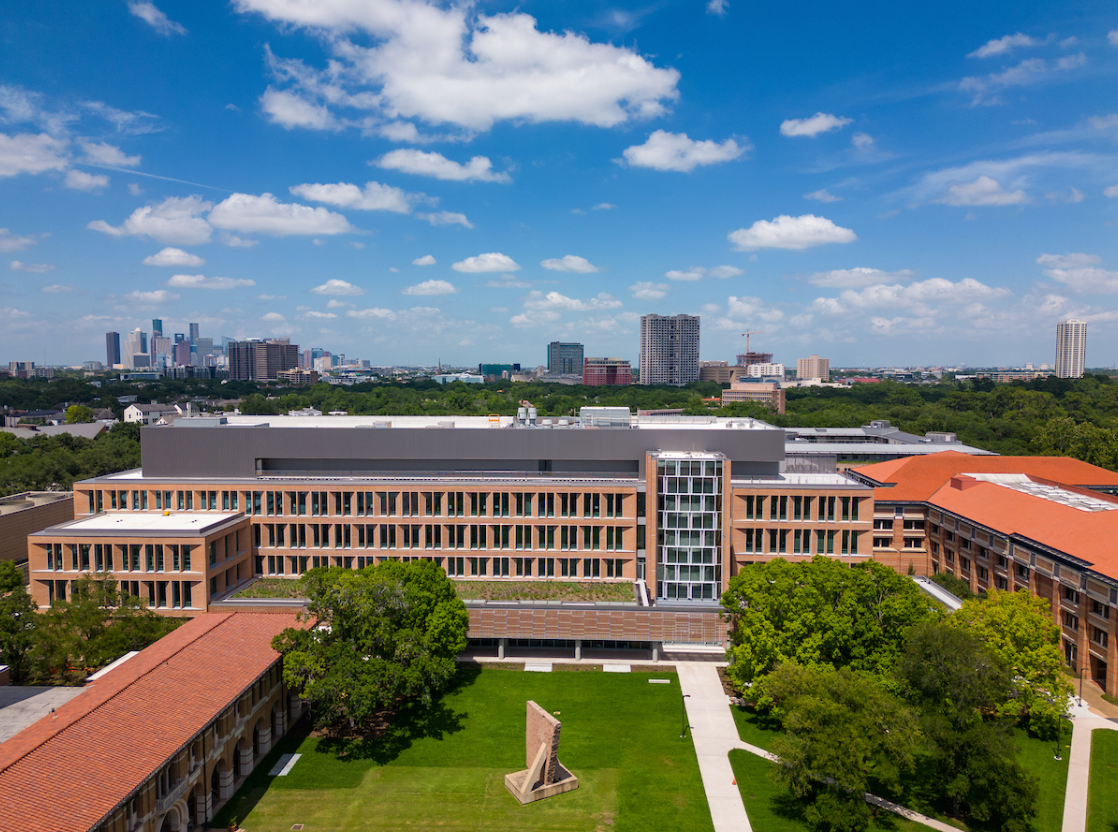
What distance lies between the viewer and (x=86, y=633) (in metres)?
52.8

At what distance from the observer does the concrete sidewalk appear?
140 ft

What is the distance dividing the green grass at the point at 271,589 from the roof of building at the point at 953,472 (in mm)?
72470

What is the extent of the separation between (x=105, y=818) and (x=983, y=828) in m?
47.6

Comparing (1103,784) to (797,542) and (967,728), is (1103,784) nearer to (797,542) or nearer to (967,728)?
(967,728)

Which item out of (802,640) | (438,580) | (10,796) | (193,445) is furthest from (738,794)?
(193,445)

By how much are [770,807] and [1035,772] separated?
65.7 ft

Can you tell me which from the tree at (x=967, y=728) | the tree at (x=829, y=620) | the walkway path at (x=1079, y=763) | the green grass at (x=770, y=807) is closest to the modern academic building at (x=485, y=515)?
the tree at (x=829, y=620)

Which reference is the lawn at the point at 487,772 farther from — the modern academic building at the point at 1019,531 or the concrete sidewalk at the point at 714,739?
the modern academic building at the point at 1019,531

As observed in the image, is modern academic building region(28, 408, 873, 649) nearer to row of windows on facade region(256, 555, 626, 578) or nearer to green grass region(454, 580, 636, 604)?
row of windows on facade region(256, 555, 626, 578)

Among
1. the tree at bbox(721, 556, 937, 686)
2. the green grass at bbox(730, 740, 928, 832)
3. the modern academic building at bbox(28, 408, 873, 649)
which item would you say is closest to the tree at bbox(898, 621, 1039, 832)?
the green grass at bbox(730, 740, 928, 832)

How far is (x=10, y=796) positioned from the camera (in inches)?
1155

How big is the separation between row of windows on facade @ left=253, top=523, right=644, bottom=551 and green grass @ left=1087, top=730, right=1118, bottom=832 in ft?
129

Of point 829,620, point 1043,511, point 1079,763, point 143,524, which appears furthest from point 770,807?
point 143,524

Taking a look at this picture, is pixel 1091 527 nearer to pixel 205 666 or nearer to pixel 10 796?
pixel 205 666
